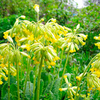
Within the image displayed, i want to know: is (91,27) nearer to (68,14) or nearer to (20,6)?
(68,14)

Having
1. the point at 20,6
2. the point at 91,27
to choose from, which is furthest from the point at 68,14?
the point at 20,6

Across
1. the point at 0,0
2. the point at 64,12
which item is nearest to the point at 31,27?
the point at 64,12

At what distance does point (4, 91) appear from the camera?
1.71 metres

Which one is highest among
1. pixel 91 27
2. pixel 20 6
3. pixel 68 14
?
pixel 20 6

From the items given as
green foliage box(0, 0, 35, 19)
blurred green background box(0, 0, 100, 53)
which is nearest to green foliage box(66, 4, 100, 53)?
blurred green background box(0, 0, 100, 53)

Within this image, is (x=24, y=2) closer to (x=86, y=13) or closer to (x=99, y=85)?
(x=86, y=13)

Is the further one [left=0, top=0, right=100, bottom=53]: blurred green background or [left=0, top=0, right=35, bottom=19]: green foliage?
[left=0, top=0, right=35, bottom=19]: green foliage

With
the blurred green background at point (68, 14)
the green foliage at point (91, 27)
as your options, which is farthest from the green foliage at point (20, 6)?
the green foliage at point (91, 27)

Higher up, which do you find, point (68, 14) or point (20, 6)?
point (20, 6)

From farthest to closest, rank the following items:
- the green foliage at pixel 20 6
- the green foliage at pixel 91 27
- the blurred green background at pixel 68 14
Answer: the green foliage at pixel 20 6
the blurred green background at pixel 68 14
the green foliage at pixel 91 27

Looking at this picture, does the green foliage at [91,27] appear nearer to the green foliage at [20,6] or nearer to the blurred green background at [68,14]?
the blurred green background at [68,14]

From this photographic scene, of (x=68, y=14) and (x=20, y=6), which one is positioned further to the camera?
(x=20, y=6)

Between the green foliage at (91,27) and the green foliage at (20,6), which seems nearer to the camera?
the green foliage at (91,27)

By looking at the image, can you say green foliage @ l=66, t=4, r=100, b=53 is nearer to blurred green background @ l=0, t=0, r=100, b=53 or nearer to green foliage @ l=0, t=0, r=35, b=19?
blurred green background @ l=0, t=0, r=100, b=53
